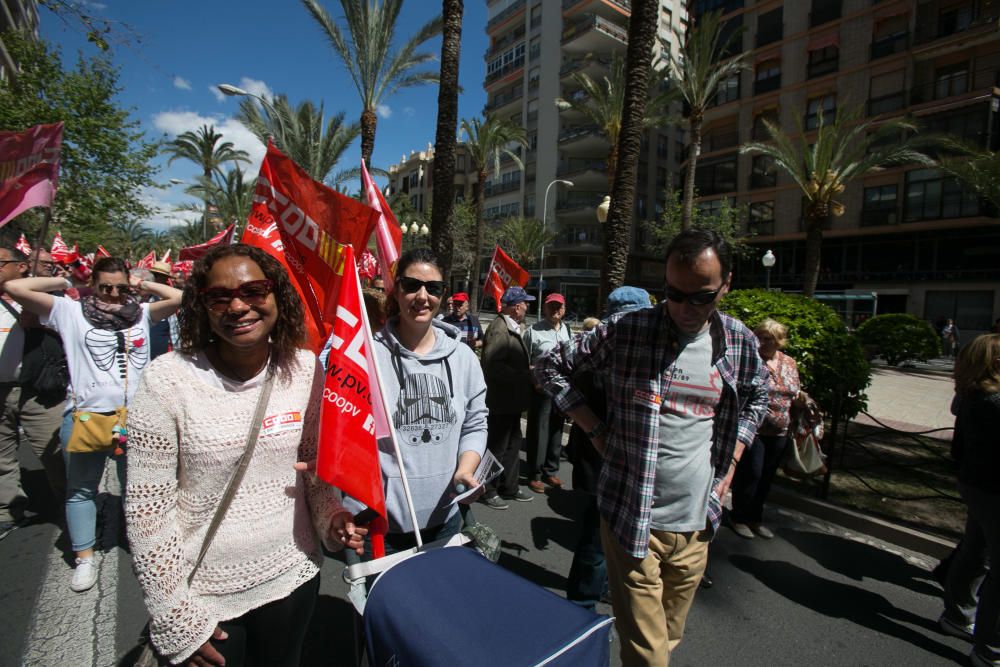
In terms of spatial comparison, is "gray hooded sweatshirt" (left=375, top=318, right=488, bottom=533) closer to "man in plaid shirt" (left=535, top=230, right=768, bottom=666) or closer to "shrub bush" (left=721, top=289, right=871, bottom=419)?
"man in plaid shirt" (left=535, top=230, right=768, bottom=666)

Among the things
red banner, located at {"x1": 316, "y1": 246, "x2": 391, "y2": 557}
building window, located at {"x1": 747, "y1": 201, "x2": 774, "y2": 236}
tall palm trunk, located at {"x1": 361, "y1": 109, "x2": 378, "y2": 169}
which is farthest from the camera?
building window, located at {"x1": 747, "y1": 201, "x2": 774, "y2": 236}

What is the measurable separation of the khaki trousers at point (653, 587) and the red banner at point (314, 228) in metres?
1.67

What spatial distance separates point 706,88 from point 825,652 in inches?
848

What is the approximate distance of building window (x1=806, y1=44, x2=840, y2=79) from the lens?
30578 millimetres

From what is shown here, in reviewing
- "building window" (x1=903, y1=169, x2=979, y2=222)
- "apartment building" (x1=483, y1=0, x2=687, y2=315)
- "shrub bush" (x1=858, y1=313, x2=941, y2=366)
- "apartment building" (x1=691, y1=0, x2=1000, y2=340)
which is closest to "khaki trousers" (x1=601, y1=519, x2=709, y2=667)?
"shrub bush" (x1=858, y1=313, x2=941, y2=366)

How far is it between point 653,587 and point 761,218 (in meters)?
38.7

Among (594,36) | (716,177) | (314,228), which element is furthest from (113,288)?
(594,36)

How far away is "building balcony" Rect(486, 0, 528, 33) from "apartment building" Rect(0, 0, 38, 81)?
38360 mm

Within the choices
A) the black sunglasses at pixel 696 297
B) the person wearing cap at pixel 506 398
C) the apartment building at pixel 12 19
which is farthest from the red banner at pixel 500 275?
the apartment building at pixel 12 19

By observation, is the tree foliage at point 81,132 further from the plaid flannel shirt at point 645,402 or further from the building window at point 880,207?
the building window at point 880,207

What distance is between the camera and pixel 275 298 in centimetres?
175

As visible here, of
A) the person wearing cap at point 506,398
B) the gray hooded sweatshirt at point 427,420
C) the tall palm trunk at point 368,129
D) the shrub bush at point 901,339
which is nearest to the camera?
the gray hooded sweatshirt at point 427,420

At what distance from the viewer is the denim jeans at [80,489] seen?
3.30 m

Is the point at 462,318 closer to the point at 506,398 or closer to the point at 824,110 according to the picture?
the point at 506,398
